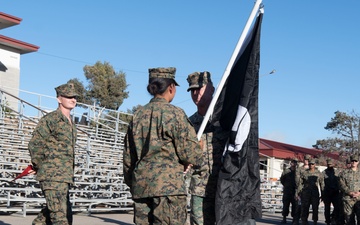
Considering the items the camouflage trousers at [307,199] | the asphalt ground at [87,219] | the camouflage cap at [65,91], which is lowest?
the asphalt ground at [87,219]

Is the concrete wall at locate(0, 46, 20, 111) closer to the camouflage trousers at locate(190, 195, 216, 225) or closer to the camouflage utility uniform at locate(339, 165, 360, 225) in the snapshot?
the camouflage utility uniform at locate(339, 165, 360, 225)

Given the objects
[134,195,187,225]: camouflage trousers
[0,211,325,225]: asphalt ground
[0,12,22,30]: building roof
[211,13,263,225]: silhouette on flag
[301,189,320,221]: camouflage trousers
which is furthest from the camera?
[0,12,22,30]: building roof

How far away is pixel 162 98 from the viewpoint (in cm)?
469

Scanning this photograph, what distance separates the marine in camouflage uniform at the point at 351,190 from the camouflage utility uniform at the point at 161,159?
26.0ft

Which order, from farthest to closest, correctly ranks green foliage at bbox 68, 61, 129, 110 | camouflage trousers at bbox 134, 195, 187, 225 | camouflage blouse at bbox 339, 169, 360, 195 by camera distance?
1. green foliage at bbox 68, 61, 129, 110
2. camouflage blouse at bbox 339, 169, 360, 195
3. camouflage trousers at bbox 134, 195, 187, 225

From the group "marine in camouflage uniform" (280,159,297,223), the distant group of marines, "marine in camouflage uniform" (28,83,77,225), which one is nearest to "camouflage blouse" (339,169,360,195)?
the distant group of marines

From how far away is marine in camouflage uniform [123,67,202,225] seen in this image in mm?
4449

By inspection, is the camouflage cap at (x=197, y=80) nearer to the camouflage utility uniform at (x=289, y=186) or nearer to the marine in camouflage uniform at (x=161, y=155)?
the marine in camouflage uniform at (x=161, y=155)

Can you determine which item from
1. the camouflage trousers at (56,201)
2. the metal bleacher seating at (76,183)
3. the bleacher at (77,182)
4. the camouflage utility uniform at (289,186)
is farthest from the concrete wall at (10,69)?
the camouflage trousers at (56,201)

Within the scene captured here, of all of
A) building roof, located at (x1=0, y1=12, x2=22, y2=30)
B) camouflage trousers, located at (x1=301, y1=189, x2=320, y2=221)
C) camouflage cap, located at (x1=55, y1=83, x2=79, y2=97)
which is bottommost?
camouflage trousers, located at (x1=301, y1=189, x2=320, y2=221)

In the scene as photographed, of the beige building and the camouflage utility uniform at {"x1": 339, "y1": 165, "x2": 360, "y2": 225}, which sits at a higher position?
the beige building

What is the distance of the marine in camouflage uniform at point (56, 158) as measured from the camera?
275 inches

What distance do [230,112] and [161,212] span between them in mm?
1378

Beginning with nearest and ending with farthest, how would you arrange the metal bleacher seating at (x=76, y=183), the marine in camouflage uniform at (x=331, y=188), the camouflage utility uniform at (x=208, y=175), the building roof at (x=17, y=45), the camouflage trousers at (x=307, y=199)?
1. the camouflage utility uniform at (x=208, y=175)
2. the metal bleacher seating at (x=76, y=183)
3. the camouflage trousers at (x=307, y=199)
4. the marine in camouflage uniform at (x=331, y=188)
5. the building roof at (x=17, y=45)
